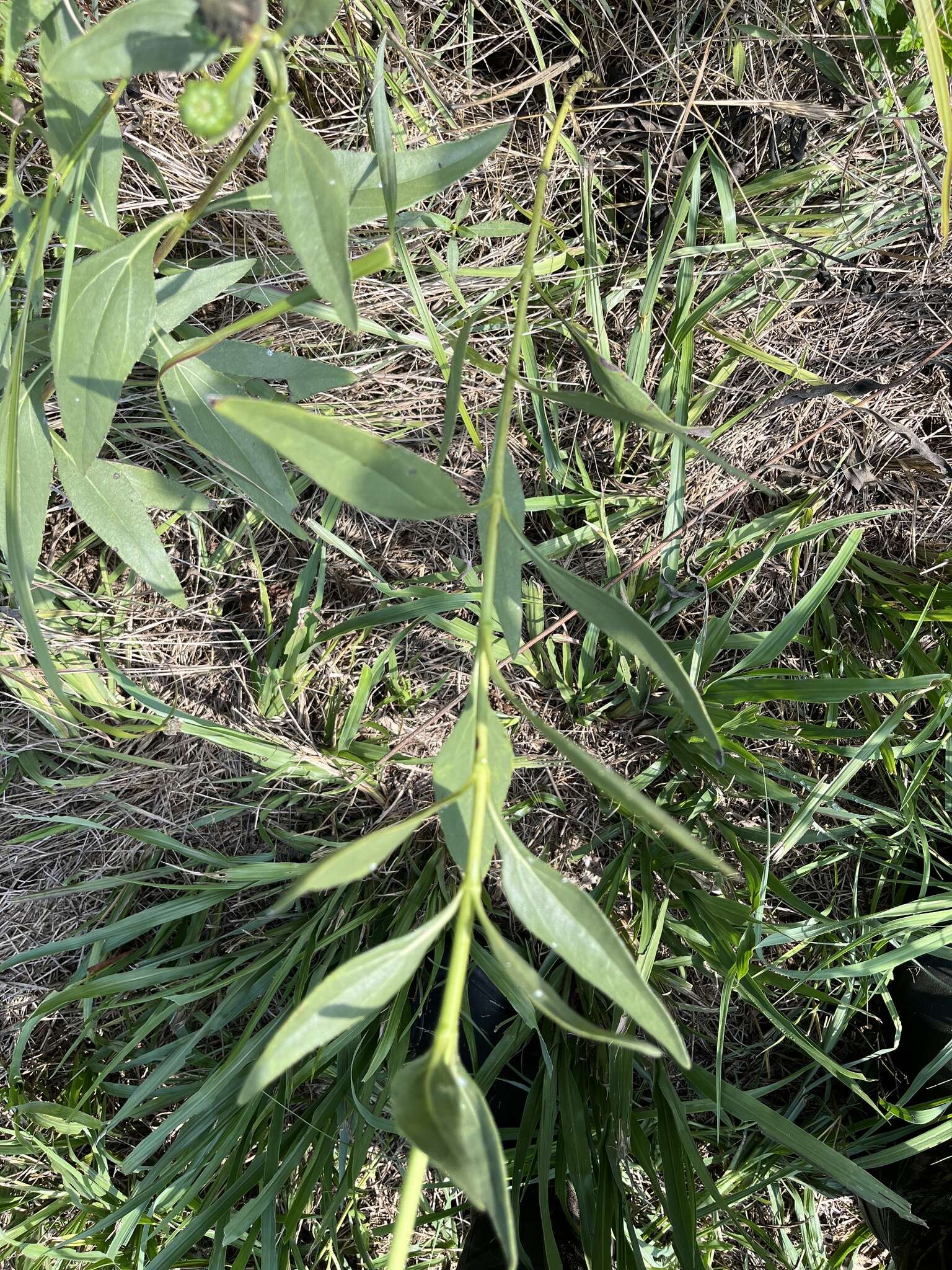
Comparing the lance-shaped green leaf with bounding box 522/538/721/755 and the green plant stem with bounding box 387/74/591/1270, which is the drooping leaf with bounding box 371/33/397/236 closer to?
the green plant stem with bounding box 387/74/591/1270

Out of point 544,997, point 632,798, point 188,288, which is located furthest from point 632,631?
point 188,288

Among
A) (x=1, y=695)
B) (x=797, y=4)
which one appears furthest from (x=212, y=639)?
(x=797, y=4)

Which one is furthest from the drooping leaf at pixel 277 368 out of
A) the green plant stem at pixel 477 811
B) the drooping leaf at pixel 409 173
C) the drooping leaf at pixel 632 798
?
the drooping leaf at pixel 632 798

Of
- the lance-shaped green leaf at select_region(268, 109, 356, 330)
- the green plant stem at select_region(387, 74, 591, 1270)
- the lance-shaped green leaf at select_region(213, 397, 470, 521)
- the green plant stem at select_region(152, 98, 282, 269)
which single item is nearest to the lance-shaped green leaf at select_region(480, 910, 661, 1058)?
the green plant stem at select_region(387, 74, 591, 1270)

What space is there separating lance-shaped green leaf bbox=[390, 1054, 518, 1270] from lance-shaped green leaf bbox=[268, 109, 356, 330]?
436mm

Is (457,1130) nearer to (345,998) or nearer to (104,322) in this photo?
(345,998)

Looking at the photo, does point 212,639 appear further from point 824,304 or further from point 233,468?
point 824,304

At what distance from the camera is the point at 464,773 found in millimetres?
600

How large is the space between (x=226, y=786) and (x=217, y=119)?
3.44 ft

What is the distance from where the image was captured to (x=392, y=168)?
0.68 meters

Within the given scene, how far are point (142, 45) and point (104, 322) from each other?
0.21 metres

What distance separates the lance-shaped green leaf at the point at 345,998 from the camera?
0.41 m

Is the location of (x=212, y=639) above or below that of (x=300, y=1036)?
below

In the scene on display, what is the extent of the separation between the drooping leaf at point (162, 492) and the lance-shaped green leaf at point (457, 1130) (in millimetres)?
724
